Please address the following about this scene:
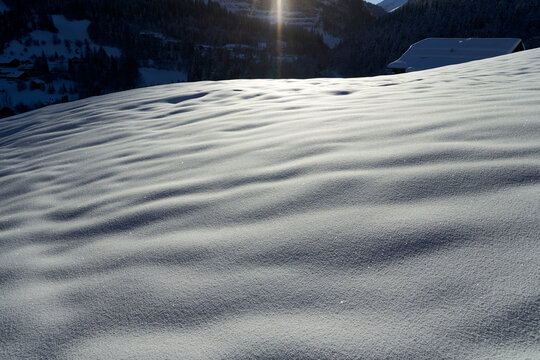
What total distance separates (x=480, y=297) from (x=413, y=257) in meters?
0.15

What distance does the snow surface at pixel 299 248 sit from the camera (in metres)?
0.58

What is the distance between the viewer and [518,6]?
46.7 m

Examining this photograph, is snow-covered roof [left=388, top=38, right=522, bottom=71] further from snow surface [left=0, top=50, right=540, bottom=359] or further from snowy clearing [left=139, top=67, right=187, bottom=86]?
snowy clearing [left=139, top=67, right=187, bottom=86]

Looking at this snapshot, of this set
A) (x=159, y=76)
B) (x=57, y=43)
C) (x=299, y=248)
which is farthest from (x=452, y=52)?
(x=57, y=43)

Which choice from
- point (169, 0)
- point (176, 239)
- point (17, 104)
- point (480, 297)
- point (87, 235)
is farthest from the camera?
point (169, 0)

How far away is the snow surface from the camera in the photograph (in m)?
0.58

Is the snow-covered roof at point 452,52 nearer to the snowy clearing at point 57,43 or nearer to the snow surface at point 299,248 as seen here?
the snow surface at point 299,248

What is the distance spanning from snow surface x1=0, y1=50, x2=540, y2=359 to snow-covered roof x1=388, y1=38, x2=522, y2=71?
1861 centimetres

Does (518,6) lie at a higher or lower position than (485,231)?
higher

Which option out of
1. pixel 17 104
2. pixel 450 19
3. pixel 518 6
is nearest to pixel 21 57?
pixel 17 104

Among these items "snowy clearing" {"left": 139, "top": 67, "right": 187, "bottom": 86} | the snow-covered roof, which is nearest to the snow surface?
the snow-covered roof

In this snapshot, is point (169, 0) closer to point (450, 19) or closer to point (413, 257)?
point (450, 19)

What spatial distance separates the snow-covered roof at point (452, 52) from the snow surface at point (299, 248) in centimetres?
1861

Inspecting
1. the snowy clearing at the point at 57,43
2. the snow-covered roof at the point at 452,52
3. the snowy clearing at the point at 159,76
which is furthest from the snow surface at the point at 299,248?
the snowy clearing at the point at 57,43
